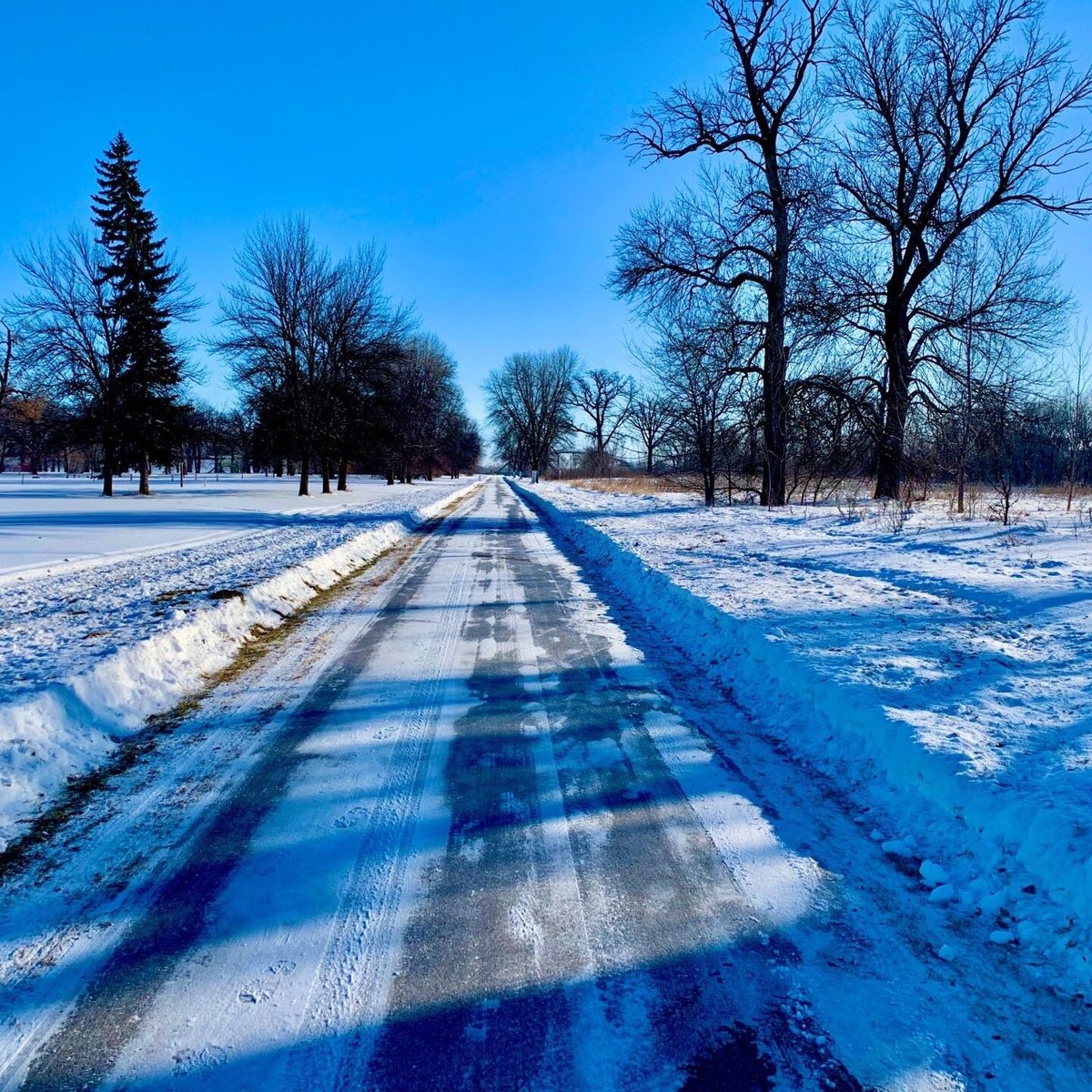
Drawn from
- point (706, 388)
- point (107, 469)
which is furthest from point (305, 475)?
point (706, 388)

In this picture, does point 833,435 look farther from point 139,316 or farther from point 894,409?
point 139,316

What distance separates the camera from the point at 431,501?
26938mm

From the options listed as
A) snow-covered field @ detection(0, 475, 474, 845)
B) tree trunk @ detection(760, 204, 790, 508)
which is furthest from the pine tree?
tree trunk @ detection(760, 204, 790, 508)

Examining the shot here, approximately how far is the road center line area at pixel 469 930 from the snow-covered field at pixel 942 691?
0.35 m

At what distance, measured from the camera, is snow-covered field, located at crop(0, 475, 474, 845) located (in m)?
3.69

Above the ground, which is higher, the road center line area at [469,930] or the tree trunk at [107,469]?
the tree trunk at [107,469]

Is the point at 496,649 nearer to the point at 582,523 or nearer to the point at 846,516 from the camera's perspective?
the point at 582,523

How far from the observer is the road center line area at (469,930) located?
72.7 inches

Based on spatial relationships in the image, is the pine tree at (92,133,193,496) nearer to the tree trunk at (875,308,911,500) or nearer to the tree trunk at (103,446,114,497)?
the tree trunk at (103,446,114,497)

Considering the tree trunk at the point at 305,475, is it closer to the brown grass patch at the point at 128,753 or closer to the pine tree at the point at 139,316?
the pine tree at the point at 139,316

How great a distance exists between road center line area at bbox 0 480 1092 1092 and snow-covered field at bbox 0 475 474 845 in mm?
500

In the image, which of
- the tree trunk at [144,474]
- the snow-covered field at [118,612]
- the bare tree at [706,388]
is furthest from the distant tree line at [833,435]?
the tree trunk at [144,474]

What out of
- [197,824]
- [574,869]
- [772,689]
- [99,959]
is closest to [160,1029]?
[99,959]

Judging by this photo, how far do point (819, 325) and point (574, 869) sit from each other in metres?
17.7
